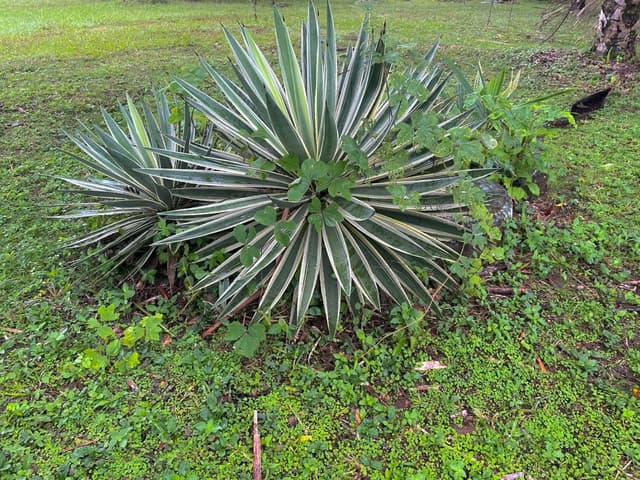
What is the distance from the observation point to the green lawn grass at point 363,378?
175cm

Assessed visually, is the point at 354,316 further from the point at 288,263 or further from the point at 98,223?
the point at 98,223

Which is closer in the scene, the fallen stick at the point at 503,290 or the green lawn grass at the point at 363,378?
the green lawn grass at the point at 363,378

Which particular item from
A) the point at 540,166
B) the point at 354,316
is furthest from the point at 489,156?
the point at 354,316

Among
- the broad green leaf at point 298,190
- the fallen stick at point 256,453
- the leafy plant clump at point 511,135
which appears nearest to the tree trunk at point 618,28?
the leafy plant clump at point 511,135

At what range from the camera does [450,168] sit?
94.2 inches

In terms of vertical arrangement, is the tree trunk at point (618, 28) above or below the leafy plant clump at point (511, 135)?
above

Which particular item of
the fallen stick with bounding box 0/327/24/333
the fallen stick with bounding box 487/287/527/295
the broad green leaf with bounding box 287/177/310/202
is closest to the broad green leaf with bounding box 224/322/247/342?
the broad green leaf with bounding box 287/177/310/202

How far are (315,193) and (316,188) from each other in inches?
4.4

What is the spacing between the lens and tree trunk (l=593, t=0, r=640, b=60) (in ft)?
18.0

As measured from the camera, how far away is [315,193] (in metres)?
2.21

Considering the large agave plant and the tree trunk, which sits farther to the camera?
the tree trunk

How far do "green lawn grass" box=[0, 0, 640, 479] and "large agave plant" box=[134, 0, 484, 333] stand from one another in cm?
24

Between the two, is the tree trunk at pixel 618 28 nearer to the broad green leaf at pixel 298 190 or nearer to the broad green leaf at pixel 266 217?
the broad green leaf at pixel 298 190

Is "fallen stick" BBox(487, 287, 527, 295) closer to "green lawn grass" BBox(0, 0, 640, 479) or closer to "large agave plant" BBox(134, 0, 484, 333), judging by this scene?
"green lawn grass" BBox(0, 0, 640, 479)
